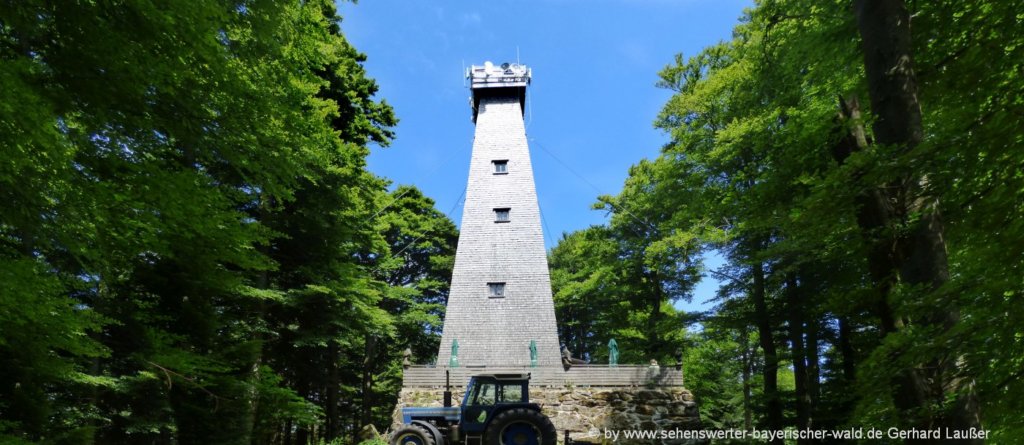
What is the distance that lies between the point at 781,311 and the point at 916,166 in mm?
10931

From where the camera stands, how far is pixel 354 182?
12078mm

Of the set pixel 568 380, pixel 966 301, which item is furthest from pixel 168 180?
pixel 568 380

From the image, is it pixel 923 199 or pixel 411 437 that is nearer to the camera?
pixel 923 199

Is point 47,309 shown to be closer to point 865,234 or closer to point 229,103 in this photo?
point 229,103

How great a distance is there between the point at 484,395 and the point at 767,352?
7.15 meters

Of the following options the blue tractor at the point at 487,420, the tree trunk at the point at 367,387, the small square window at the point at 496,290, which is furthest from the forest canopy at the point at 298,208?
the tree trunk at the point at 367,387

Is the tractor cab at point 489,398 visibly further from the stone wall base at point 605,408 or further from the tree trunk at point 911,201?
the tree trunk at point 911,201

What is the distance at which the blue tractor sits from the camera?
9.20 metres

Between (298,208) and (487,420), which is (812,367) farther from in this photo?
(298,208)

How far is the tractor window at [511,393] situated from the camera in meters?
9.84

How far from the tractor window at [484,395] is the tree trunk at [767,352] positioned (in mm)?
6695

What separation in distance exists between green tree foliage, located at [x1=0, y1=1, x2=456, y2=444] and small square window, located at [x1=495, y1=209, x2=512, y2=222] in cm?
506

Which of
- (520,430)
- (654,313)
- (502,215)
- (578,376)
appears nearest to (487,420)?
(520,430)

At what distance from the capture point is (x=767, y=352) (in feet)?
41.9
